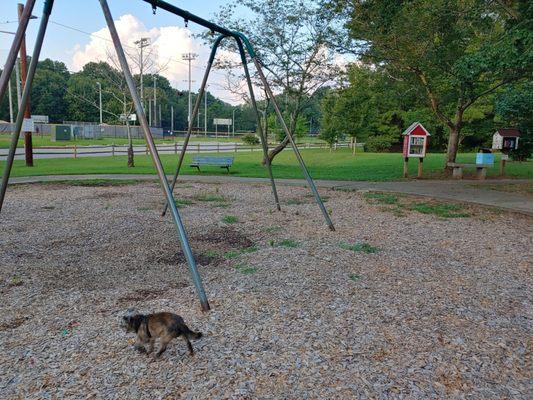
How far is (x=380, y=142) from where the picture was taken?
40562 mm

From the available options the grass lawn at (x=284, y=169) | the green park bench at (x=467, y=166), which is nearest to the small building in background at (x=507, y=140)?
the grass lawn at (x=284, y=169)

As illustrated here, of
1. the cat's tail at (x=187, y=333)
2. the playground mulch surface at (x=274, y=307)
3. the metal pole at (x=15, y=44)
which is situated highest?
the metal pole at (x=15, y=44)

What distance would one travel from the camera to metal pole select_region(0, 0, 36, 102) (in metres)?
4.42

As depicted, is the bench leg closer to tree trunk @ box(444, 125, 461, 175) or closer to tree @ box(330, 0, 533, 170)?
tree trunk @ box(444, 125, 461, 175)

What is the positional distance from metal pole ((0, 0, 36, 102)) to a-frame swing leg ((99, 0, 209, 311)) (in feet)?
2.47

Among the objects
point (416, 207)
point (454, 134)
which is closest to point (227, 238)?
point (416, 207)

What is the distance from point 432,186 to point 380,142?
28.1 metres

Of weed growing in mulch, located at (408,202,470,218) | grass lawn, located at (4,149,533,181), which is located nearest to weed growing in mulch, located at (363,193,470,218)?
weed growing in mulch, located at (408,202,470,218)

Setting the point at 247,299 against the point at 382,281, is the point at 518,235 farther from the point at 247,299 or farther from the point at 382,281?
the point at 247,299

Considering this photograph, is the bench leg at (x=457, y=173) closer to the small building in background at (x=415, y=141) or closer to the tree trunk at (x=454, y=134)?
the tree trunk at (x=454, y=134)

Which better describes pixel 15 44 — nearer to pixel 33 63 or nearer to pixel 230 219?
pixel 33 63

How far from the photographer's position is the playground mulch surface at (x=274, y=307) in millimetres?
2922

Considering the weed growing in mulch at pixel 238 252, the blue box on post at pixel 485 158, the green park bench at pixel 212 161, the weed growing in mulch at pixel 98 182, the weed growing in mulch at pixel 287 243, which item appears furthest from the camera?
the green park bench at pixel 212 161

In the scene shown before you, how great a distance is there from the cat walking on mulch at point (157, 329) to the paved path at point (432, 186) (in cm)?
836
